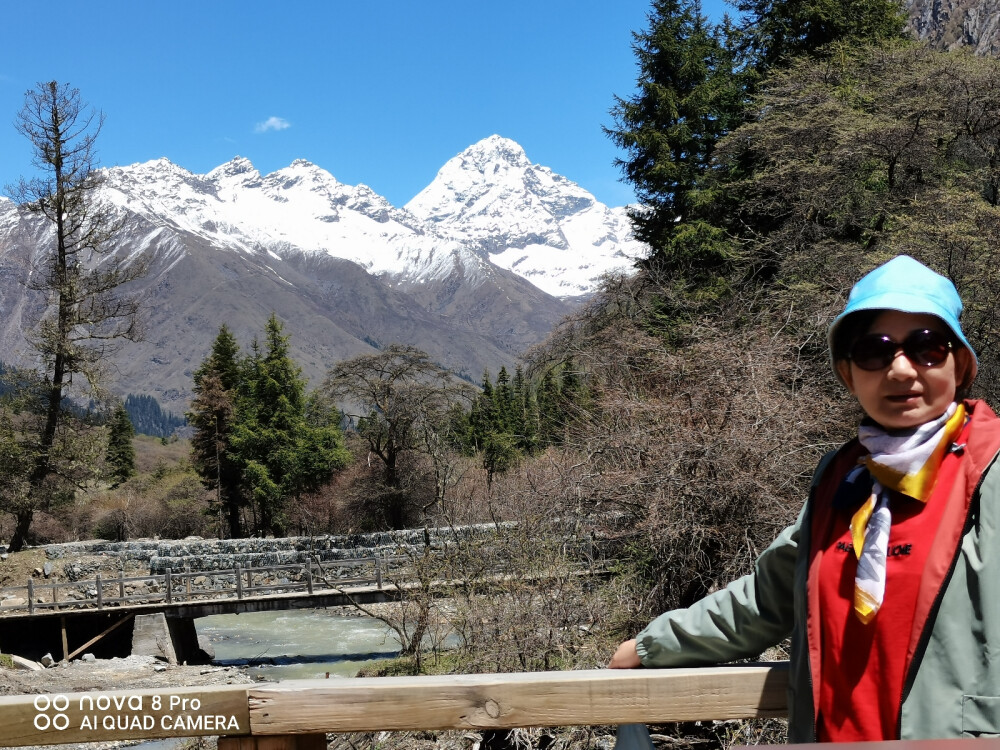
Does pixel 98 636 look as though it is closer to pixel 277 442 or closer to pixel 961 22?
pixel 277 442

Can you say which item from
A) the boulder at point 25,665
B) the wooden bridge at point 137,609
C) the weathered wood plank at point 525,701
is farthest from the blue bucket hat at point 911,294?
the boulder at point 25,665

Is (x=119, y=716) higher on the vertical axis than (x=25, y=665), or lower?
higher

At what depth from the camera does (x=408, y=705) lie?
7.04 feet

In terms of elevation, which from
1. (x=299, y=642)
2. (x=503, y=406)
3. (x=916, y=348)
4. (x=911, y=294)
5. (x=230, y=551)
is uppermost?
(x=503, y=406)

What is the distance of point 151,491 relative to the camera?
44.8 m

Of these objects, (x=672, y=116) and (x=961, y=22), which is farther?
(x=961, y=22)

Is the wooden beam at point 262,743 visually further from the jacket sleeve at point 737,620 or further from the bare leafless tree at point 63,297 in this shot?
the bare leafless tree at point 63,297

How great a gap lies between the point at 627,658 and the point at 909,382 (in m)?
1.00

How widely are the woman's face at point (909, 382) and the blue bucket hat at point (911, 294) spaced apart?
0.04 meters

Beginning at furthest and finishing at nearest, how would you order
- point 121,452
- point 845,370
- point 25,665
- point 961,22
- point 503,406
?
point 961,22
point 503,406
point 121,452
point 25,665
point 845,370

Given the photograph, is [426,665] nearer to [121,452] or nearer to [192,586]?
[192,586]

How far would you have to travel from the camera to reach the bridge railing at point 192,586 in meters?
21.7

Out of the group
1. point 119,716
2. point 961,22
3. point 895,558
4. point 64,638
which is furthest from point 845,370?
point 961,22

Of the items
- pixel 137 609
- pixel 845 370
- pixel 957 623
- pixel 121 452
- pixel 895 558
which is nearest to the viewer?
pixel 957 623
